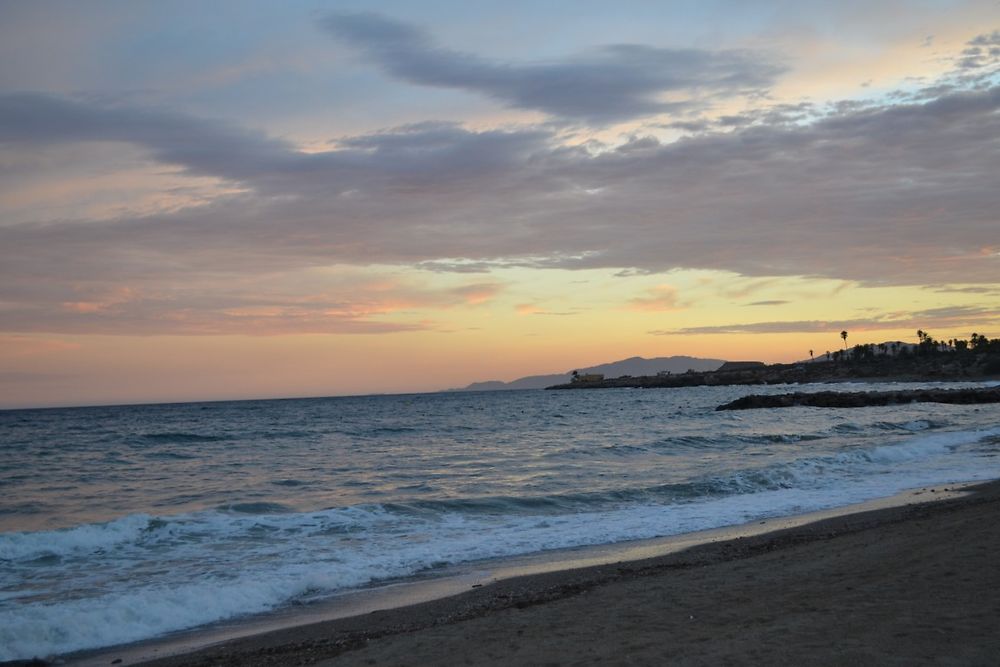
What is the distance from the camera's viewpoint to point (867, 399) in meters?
68.1

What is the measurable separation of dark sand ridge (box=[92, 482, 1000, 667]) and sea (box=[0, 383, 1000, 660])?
268cm

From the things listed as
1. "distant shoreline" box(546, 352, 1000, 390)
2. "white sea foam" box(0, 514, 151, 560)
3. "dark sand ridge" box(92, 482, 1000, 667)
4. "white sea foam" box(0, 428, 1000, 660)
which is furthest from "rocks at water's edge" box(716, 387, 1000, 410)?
"white sea foam" box(0, 514, 151, 560)

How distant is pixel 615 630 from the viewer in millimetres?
7781

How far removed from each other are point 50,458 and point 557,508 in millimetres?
29177

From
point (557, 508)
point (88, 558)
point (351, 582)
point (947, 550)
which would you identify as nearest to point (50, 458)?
point (88, 558)

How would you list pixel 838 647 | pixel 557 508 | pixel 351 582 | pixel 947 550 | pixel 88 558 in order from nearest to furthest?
1. pixel 838 647
2. pixel 947 550
3. pixel 351 582
4. pixel 88 558
5. pixel 557 508

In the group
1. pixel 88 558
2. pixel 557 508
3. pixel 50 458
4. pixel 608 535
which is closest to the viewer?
pixel 88 558

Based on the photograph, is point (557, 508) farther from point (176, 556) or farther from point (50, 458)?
point (50, 458)

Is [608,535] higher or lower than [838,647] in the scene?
lower

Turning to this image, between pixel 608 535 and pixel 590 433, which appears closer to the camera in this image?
pixel 608 535

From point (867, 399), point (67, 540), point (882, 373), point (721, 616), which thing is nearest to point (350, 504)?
point (67, 540)

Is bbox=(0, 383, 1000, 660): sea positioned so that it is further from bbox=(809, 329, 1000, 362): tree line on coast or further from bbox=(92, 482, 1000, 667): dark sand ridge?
bbox=(809, 329, 1000, 362): tree line on coast

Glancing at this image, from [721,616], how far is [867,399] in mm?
67474

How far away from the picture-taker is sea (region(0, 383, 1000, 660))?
11656 millimetres
